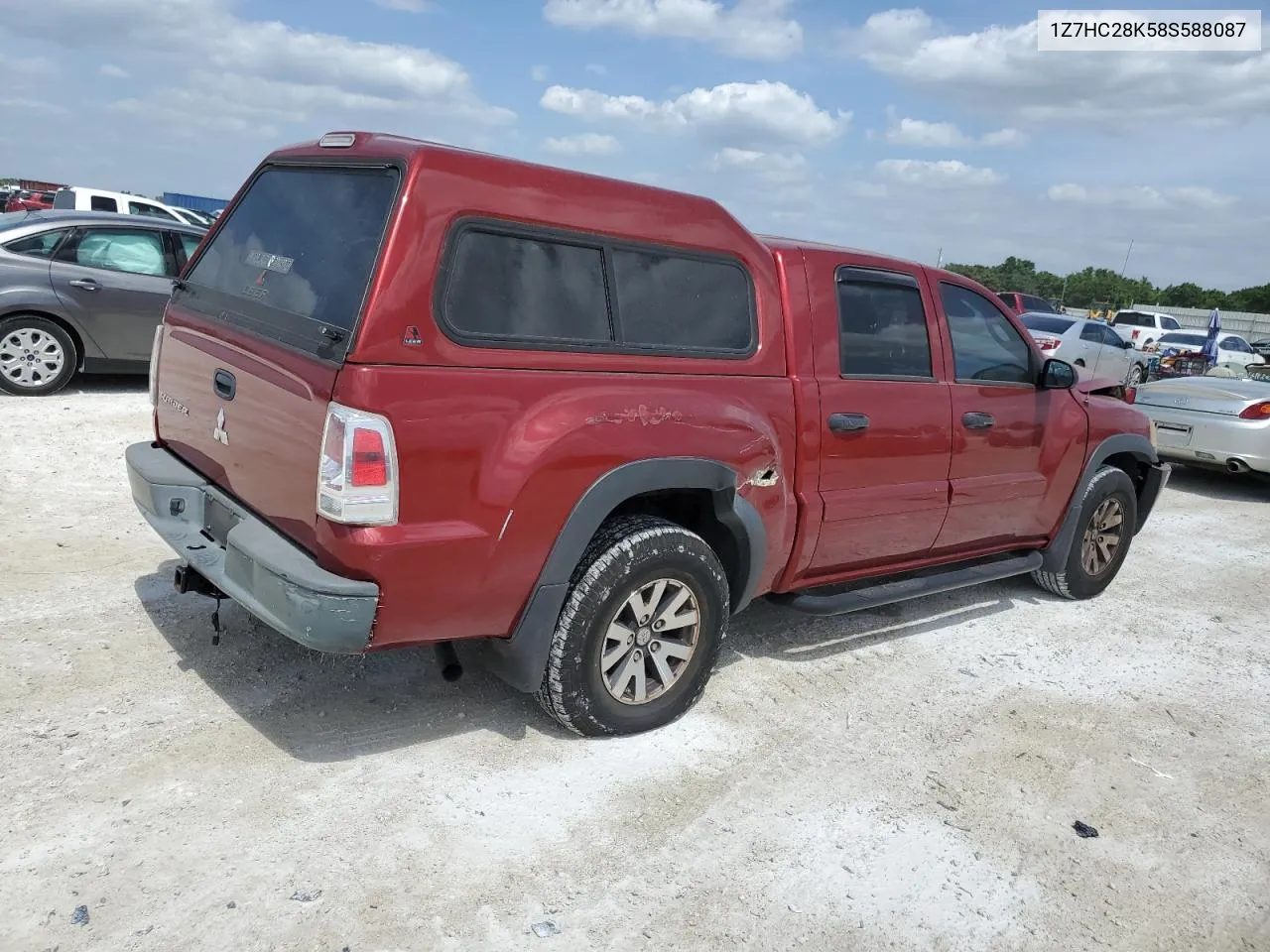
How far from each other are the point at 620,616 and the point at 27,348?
7.02 m

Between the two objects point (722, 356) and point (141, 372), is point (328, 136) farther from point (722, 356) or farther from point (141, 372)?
point (141, 372)

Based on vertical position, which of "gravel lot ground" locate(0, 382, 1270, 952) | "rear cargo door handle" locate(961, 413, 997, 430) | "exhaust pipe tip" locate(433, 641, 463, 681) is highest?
"rear cargo door handle" locate(961, 413, 997, 430)

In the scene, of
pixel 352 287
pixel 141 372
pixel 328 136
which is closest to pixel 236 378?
pixel 352 287

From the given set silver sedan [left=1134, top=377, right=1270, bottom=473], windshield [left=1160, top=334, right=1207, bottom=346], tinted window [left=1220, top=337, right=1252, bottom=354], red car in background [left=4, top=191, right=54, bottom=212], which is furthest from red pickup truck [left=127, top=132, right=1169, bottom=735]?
tinted window [left=1220, top=337, right=1252, bottom=354]

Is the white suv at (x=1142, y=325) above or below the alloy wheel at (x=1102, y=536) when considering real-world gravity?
above

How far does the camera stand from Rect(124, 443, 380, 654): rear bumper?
2.90m

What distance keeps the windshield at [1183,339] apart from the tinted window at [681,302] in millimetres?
27436

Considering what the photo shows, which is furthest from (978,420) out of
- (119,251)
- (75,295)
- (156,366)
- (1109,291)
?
(1109,291)

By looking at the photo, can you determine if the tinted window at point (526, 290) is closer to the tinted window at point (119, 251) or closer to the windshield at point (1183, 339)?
the tinted window at point (119, 251)

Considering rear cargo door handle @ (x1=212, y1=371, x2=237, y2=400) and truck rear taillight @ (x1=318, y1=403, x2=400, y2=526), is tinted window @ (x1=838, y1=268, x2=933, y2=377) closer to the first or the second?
truck rear taillight @ (x1=318, y1=403, x2=400, y2=526)

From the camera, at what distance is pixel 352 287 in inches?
119

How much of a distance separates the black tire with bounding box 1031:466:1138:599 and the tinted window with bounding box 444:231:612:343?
3.56 m

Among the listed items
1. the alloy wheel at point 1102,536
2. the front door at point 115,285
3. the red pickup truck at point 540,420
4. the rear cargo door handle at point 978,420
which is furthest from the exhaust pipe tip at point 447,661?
the front door at point 115,285

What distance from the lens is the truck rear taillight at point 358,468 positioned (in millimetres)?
2836
